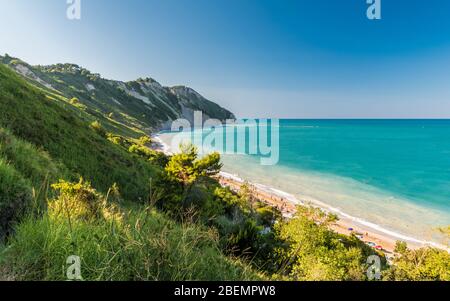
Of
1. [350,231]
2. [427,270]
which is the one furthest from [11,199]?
[350,231]

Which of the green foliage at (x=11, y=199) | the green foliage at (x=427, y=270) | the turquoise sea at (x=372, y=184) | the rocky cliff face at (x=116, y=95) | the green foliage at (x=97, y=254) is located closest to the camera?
the green foliage at (x=97, y=254)

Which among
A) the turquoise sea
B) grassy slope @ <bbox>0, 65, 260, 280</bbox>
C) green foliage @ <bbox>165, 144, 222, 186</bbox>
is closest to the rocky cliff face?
the turquoise sea

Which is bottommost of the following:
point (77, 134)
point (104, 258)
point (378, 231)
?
point (378, 231)

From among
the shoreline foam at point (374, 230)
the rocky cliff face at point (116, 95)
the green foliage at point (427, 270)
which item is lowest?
the shoreline foam at point (374, 230)

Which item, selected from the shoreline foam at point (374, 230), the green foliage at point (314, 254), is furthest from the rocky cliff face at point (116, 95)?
the green foliage at point (314, 254)

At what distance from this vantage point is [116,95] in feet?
403

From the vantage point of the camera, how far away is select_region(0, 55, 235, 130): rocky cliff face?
77.3 m

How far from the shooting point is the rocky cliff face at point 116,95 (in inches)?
3044

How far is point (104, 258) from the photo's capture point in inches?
95.0

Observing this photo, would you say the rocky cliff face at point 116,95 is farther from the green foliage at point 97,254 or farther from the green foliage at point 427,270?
the green foliage at point 97,254
